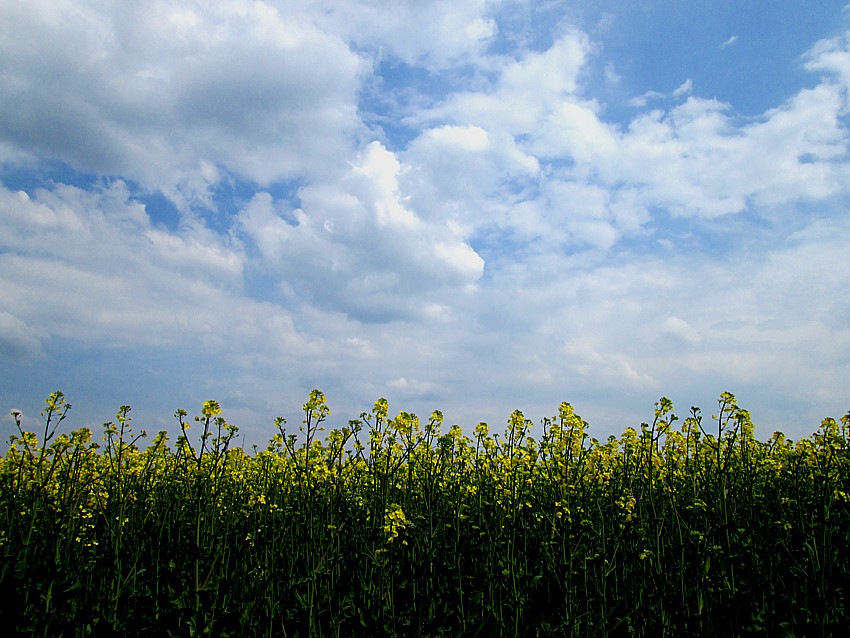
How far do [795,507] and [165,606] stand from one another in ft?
25.5

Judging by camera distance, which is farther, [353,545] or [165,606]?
[353,545]

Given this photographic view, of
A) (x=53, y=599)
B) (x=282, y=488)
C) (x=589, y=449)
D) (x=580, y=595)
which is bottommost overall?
(x=53, y=599)

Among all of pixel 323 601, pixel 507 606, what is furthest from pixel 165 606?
pixel 507 606

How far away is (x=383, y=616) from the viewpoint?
16.5ft

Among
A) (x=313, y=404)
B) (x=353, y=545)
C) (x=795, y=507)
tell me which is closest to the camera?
(x=313, y=404)

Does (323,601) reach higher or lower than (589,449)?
lower

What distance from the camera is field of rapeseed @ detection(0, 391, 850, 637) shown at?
506cm

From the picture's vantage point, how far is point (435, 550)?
6301 millimetres

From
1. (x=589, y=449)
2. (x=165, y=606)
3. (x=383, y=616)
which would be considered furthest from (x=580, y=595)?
(x=165, y=606)

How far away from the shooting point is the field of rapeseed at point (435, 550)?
16.6ft

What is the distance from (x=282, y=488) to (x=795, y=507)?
749cm

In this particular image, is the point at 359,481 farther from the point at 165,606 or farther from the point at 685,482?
the point at 685,482

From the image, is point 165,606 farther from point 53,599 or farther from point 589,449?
point 589,449

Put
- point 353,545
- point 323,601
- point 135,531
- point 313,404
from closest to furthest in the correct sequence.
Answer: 1. point 323,601
2. point 313,404
3. point 353,545
4. point 135,531
